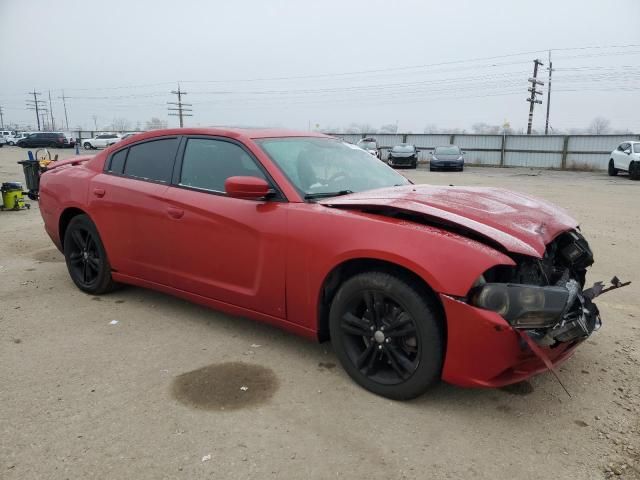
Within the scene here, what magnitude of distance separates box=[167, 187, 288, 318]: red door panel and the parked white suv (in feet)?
69.4

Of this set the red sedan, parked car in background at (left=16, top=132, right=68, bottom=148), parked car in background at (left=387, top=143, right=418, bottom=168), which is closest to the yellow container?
the red sedan

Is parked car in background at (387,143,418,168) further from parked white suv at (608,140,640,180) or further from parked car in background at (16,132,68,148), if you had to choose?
parked car in background at (16,132,68,148)

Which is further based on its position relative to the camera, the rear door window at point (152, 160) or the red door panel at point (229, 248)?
the rear door window at point (152, 160)

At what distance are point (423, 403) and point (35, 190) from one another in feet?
30.1

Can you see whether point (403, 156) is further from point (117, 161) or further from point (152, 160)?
point (152, 160)

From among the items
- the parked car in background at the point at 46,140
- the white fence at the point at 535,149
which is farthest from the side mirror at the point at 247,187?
the parked car in background at the point at 46,140

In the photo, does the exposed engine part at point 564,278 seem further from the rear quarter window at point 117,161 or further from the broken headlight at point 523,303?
the rear quarter window at point 117,161

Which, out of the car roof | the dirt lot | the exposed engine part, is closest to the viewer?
the dirt lot

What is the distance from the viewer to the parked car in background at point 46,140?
44.9 metres

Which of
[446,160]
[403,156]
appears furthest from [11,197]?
[403,156]

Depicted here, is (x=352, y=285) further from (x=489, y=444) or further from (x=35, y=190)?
(x=35, y=190)

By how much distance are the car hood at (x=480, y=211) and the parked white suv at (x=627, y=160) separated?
19742 mm

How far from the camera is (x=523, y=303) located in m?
2.48

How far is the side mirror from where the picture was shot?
3.18 metres
